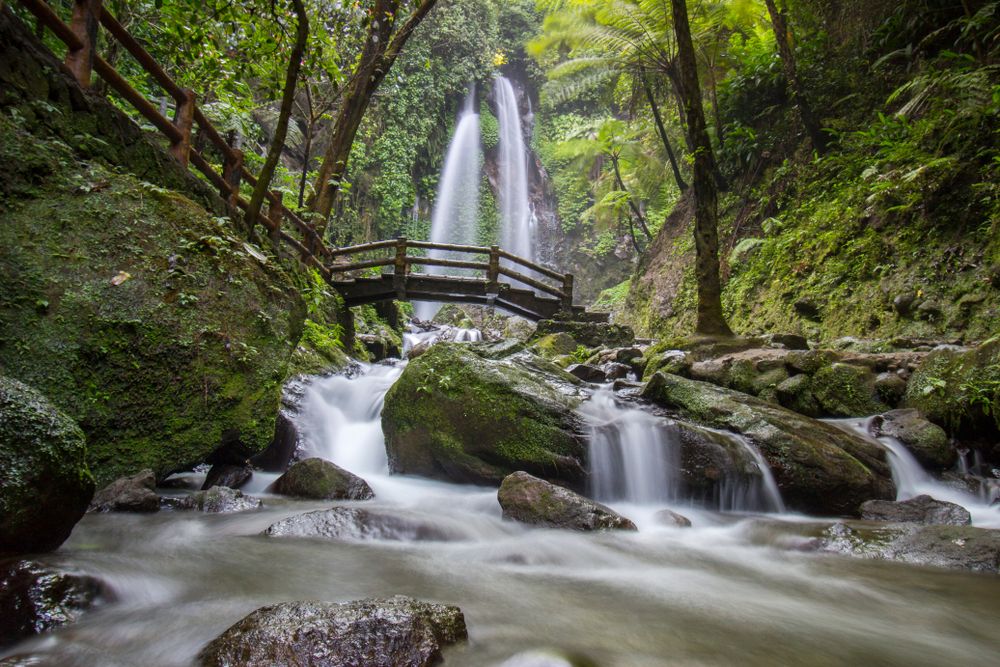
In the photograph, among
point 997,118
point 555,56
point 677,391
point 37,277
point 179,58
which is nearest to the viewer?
point 37,277

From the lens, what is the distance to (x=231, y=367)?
13.9 feet

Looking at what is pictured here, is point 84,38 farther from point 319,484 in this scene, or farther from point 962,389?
point 962,389

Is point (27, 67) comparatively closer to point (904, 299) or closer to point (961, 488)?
point (961, 488)

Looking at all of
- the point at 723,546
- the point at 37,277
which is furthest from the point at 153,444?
the point at 723,546

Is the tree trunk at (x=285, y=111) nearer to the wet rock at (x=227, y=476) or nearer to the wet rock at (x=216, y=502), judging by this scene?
the wet rock at (x=227, y=476)

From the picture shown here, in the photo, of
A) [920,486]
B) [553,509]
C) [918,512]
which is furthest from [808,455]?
[553,509]

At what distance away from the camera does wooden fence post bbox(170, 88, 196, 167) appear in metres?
5.76

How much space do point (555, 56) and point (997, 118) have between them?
30.8 feet

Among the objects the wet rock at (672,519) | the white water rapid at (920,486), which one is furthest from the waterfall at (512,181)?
the wet rock at (672,519)

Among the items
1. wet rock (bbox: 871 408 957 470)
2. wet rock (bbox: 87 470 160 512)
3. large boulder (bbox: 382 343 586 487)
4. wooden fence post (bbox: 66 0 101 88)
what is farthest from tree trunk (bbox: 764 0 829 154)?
wet rock (bbox: 87 470 160 512)

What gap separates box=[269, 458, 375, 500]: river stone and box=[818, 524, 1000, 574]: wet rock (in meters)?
3.36

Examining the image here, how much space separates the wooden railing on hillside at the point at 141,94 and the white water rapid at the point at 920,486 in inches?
283

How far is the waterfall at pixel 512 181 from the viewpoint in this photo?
28.0 m

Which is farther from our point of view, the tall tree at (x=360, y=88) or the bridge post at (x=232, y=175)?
the tall tree at (x=360, y=88)
